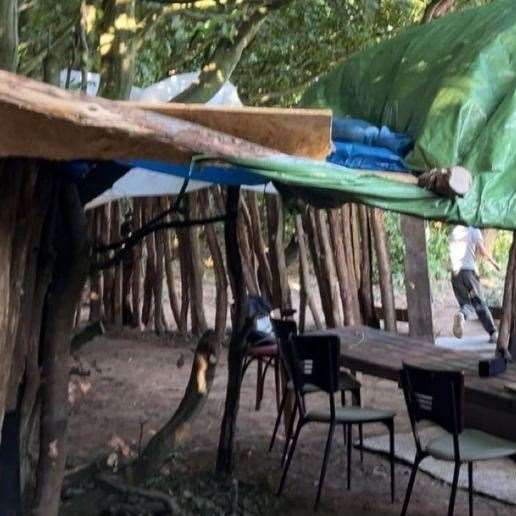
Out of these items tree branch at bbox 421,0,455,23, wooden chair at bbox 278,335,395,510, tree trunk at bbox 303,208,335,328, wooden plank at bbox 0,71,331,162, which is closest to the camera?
wooden plank at bbox 0,71,331,162

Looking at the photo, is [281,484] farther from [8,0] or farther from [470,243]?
[470,243]

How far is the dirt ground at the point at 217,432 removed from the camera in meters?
5.57

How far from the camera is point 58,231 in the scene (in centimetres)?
418

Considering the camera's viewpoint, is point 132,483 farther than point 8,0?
Yes

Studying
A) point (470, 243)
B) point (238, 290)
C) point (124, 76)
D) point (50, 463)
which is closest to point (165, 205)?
point (470, 243)

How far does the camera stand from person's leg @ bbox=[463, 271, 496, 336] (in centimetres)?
976

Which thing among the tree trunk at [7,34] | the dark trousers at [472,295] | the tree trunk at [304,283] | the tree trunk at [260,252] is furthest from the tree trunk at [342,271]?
the tree trunk at [7,34]

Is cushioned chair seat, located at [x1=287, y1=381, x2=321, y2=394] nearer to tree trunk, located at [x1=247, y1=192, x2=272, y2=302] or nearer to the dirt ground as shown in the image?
the dirt ground

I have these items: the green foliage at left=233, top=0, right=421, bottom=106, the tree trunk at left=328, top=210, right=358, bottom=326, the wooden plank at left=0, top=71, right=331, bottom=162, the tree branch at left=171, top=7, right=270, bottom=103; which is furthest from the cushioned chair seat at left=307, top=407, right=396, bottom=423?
the green foliage at left=233, top=0, right=421, bottom=106

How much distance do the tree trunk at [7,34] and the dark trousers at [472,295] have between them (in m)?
6.62

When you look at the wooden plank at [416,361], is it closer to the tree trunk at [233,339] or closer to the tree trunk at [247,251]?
the tree trunk at [233,339]

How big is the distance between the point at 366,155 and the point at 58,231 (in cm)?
130

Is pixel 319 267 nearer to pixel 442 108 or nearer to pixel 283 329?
pixel 283 329

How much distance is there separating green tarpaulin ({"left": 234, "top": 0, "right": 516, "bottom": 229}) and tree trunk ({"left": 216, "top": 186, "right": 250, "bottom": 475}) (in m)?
0.76
